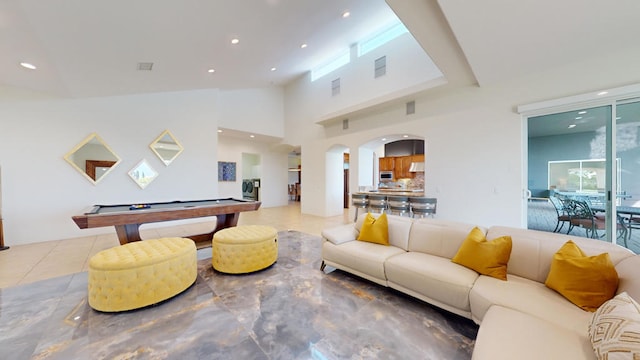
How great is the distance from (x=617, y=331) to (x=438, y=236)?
62.8 inches

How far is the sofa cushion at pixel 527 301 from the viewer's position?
1470mm

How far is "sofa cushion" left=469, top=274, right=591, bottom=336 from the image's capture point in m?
1.47

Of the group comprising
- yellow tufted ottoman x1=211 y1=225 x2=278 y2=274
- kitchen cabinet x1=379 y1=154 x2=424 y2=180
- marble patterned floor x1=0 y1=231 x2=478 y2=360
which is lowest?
marble patterned floor x1=0 y1=231 x2=478 y2=360

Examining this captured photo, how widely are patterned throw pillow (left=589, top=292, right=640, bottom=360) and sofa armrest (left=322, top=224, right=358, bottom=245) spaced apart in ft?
7.20

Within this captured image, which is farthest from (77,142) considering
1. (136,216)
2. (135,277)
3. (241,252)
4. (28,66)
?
(241,252)

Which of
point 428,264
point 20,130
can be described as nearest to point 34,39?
point 20,130

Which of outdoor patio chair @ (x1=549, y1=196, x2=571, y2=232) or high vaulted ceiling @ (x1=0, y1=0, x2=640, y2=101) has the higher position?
high vaulted ceiling @ (x1=0, y1=0, x2=640, y2=101)

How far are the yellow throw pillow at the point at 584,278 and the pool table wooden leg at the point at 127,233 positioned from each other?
16.1 feet

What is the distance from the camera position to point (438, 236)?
264 cm

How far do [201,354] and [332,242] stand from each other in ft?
5.87

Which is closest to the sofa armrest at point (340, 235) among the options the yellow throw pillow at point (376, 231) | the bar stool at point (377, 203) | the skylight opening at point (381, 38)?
the yellow throw pillow at point (376, 231)

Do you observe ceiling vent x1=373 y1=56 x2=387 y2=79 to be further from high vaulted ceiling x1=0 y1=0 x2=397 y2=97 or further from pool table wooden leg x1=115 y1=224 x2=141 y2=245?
pool table wooden leg x1=115 y1=224 x2=141 y2=245

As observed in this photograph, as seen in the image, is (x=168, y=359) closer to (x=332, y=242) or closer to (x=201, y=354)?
(x=201, y=354)

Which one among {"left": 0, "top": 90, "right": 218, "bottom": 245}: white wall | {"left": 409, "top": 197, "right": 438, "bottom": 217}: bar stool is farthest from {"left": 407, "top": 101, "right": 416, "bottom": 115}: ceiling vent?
{"left": 0, "top": 90, "right": 218, "bottom": 245}: white wall
